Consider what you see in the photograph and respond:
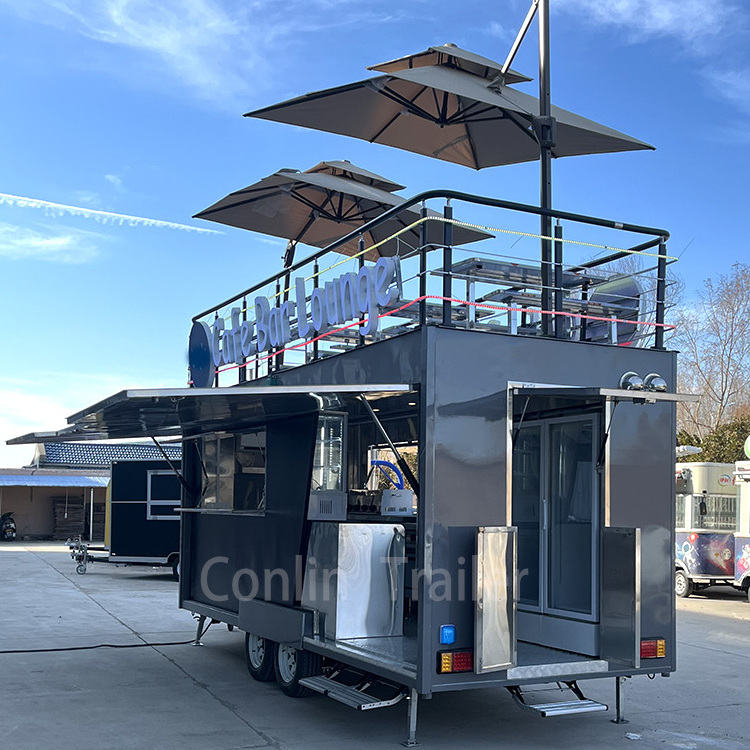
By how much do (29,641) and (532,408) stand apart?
7.36 meters

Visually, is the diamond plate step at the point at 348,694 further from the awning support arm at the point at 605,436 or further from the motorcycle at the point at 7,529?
the motorcycle at the point at 7,529

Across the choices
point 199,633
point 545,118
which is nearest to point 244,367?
point 199,633

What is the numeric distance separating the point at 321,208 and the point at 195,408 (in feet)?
20.5

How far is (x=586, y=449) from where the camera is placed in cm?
805

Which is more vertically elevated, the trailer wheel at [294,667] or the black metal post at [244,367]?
the black metal post at [244,367]

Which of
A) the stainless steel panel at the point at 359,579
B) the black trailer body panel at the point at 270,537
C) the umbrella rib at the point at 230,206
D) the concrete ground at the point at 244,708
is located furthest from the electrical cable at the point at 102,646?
the umbrella rib at the point at 230,206

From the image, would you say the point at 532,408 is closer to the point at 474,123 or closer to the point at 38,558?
the point at 474,123

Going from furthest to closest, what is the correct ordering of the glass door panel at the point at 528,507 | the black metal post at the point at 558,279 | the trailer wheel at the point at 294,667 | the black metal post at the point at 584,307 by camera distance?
the black metal post at the point at 584,307 → the glass door panel at the point at 528,507 → the trailer wheel at the point at 294,667 → the black metal post at the point at 558,279

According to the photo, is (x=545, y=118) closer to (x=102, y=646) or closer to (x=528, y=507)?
(x=528, y=507)

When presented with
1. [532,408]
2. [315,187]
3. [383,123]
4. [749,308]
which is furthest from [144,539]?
[749,308]

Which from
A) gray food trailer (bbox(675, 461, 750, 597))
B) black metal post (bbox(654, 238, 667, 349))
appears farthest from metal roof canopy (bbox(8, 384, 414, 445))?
gray food trailer (bbox(675, 461, 750, 597))

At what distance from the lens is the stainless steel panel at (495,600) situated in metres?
6.74

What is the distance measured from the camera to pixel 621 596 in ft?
24.3

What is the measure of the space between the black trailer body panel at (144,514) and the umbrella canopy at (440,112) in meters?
11.2
